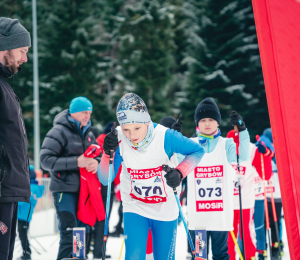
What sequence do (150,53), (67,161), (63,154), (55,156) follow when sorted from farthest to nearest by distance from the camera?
1. (150,53)
2. (63,154)
3. (55,156)
4. (67,161)

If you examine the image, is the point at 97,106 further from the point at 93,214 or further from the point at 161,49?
the point at 93,214

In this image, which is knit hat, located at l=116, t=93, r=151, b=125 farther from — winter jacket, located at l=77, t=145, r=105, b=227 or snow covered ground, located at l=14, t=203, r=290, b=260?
snow covered ground, located at l=14, t=203, r=290, b=260

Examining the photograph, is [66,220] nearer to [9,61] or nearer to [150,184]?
[150,184]

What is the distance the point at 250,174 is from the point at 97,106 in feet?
68.7

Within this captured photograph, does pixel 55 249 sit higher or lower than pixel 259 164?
lower

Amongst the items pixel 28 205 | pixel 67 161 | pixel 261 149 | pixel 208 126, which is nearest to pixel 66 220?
pixel 67 161

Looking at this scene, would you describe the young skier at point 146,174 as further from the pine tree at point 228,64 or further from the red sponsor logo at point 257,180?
the pine tree at point 228,64

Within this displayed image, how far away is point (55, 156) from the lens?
5098 mm

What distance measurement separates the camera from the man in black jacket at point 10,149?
2.89m

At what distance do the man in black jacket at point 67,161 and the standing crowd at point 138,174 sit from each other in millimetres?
13

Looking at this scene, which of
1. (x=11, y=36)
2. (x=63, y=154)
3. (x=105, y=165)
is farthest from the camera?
(x=63, y=154)

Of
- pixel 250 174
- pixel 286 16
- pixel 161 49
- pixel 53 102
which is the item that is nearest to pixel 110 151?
pixel 286 16

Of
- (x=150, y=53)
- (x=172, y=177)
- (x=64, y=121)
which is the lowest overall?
(x=172, y=177)

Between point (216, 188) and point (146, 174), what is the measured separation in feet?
4.38
